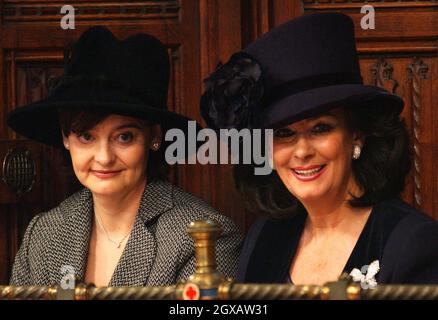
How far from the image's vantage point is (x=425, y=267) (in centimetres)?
200

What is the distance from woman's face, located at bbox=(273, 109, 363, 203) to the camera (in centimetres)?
218

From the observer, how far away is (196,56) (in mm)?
3006

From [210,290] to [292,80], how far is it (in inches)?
31.3

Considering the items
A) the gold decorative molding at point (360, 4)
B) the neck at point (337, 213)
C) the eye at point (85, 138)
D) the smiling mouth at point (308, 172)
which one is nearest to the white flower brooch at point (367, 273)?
the neck at point (337, 213)

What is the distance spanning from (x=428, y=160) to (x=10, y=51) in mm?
1439

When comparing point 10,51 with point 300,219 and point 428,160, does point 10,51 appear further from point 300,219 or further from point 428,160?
point 428,160

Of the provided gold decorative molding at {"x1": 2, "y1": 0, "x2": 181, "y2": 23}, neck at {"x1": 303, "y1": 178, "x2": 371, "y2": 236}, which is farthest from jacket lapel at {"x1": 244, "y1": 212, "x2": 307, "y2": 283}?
gold decorative molding at {"x1": 2, "y1": 0, "x2": 181, "y2": 23}

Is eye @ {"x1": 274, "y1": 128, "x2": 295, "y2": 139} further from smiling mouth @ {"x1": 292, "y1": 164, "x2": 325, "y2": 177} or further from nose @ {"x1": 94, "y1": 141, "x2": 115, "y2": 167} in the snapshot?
nose @ {"x1": 94, "y1": 141, "x2": 115, "y2": 167}

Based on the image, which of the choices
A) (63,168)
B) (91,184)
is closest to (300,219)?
(91,184)

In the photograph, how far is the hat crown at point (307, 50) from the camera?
2.17 meters

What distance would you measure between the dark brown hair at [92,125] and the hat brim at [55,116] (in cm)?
3

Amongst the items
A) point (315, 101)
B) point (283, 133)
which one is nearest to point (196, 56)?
point (283, 133)

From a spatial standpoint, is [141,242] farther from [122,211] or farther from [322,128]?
[322,128]
